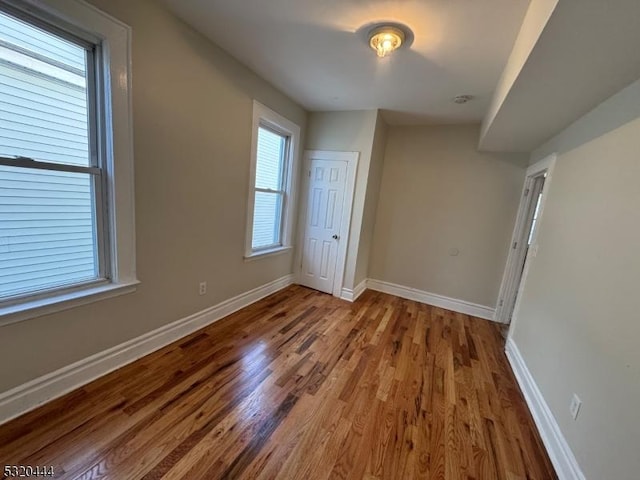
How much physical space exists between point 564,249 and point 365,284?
103 inches

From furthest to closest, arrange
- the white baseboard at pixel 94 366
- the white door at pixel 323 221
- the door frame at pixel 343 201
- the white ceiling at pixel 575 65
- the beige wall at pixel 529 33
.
→ the white door at pixel 323 221, the door frame at pixel 343 201, the white baseboard at pixel 94 366, the beige wall at pixel 529 33, the white ceiling at pixel 575 65

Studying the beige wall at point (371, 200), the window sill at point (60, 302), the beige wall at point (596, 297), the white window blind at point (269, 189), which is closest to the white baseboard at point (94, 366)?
the window sill at point (60, 302)

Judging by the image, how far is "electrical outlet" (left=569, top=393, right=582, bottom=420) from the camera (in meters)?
1.47

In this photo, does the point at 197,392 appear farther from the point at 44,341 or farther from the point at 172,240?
the point at 172,240

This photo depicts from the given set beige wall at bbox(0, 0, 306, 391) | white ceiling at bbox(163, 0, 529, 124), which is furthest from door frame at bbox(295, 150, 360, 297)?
beige wall at bbox(0, 0, 306, 391)

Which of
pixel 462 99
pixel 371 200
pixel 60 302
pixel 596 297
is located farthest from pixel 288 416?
pixel 462 99

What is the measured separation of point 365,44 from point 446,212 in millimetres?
2511

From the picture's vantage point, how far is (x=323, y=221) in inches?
147

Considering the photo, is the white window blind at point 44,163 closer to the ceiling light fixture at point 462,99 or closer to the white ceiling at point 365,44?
the white ceiling at point 365,44

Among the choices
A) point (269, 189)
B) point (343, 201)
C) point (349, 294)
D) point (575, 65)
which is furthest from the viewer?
point (349, 294)

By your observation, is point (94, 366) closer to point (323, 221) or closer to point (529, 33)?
point (323, 221)

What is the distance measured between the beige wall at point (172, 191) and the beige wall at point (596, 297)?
109 inches

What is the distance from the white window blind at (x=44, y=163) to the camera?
1.33 m

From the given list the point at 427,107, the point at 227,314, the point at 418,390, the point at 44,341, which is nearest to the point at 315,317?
the point at 227,314
